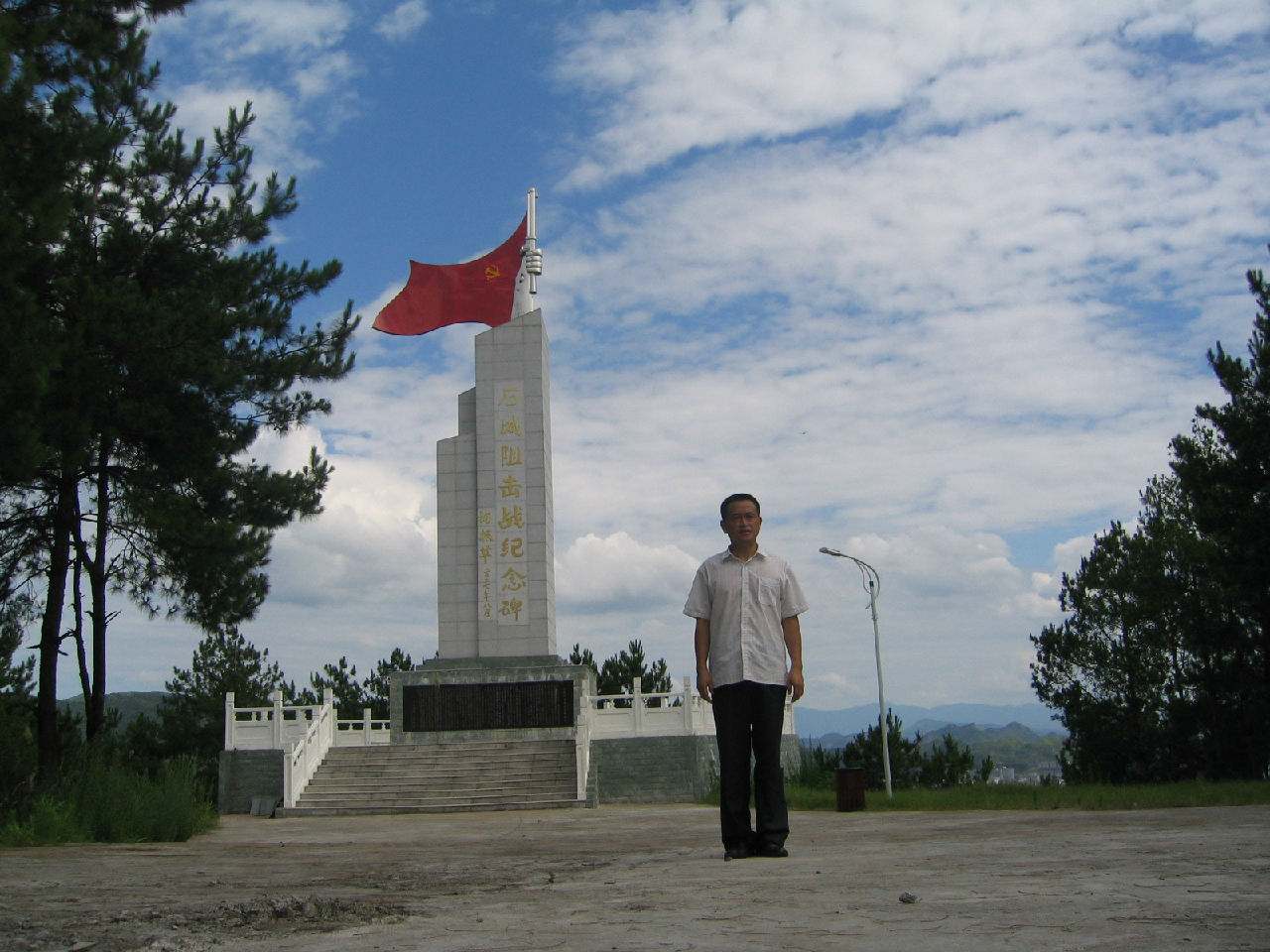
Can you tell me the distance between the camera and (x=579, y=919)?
342cm

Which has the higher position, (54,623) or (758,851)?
(54,623)

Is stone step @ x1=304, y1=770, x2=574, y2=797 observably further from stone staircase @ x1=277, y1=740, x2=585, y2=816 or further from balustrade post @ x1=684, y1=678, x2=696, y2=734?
balustrade post @ x1=684, y1=678, x2=696, y2=734

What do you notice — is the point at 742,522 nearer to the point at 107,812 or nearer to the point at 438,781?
the point at 107,812

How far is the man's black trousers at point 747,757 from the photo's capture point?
17.4 ft

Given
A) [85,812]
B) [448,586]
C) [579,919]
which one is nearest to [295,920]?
[579,919]

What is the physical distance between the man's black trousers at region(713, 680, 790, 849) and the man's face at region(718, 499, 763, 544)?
697 mm

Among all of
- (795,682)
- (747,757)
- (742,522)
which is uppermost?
(742,522)

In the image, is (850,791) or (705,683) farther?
(850,791)

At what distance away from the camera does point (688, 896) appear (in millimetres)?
3852

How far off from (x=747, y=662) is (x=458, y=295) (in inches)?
781

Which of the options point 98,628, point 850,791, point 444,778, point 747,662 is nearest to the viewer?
point 747,662

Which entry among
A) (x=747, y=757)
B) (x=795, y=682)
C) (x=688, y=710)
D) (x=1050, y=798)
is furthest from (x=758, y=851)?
(x=688, y=710)

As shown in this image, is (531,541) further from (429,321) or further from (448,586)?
(429,321)

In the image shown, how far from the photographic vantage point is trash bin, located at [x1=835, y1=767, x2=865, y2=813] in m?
13.8
